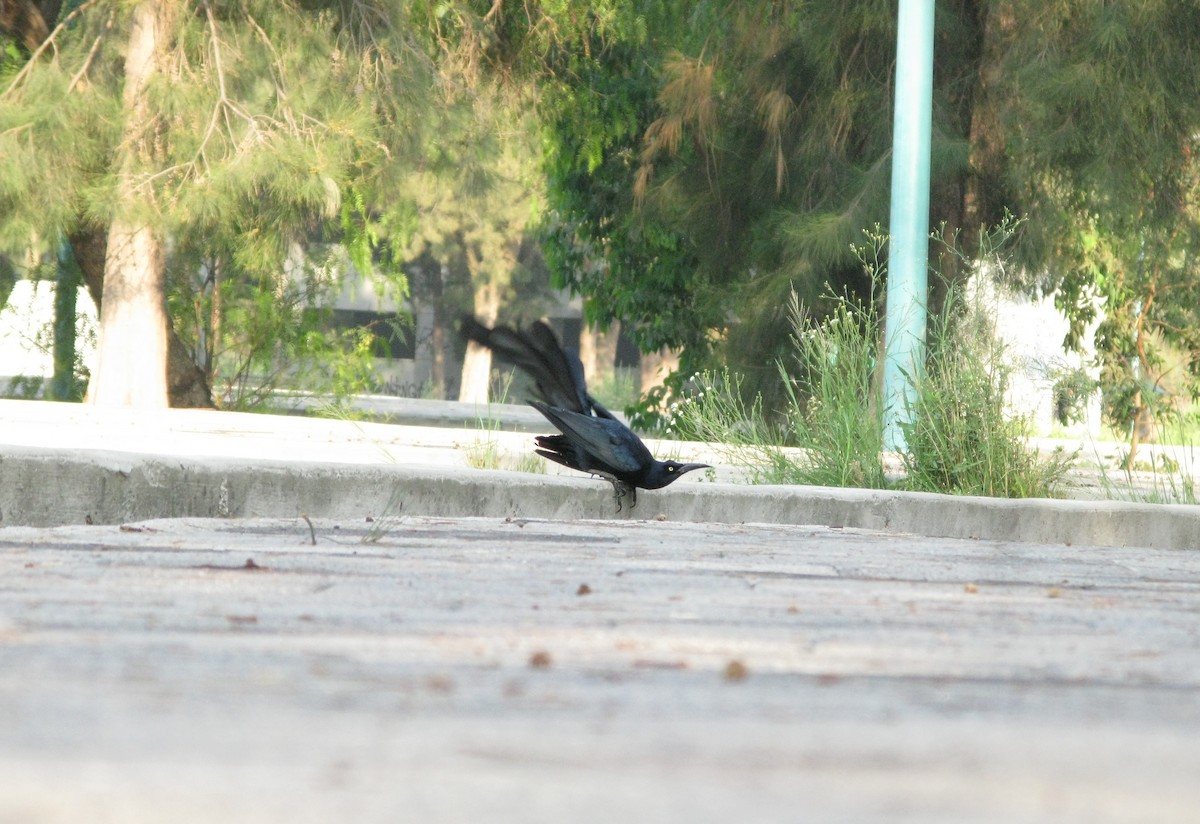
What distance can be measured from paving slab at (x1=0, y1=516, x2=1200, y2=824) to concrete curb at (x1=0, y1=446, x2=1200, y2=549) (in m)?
1.64

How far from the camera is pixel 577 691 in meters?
1.92

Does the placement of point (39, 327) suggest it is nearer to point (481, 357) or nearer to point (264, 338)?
point (264, 338)

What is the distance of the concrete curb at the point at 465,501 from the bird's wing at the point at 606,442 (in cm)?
18

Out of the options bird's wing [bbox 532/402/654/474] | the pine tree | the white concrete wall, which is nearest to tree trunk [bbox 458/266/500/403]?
the white concrete wall

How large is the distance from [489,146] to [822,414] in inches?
309

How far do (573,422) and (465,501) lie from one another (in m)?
0.48

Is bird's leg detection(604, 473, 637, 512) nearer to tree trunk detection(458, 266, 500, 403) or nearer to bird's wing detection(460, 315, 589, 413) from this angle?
bird's wing detection(460, 315, 589, 413)

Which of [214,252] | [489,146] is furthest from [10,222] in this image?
[489,146]

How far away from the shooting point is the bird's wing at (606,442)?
553 centimetres

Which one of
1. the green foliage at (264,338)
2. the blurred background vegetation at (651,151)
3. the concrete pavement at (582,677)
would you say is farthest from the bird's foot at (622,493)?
the green foliage at (264,338)

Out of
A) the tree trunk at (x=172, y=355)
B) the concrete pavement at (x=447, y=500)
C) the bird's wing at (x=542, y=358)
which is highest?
the tree trunk at (x=172, y=355)

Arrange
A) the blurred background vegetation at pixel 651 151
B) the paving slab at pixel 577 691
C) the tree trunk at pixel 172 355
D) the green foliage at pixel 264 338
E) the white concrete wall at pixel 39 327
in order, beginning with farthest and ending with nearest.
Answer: the white concrete wall at pixel 39 327 < the green foliage at pixel 264 338 < the tree trunk at pixel 172 355 < the blurred background vegetation at pixel 651 151 < the paving slab at pixel 577 691

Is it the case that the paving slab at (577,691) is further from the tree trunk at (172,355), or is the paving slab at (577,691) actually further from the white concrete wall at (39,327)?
the white concrete wall at (39,327)

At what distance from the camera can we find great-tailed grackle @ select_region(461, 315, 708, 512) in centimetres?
556
